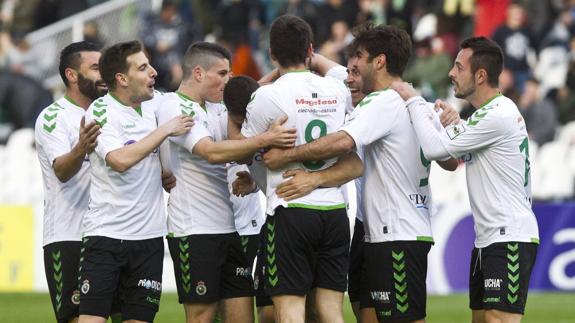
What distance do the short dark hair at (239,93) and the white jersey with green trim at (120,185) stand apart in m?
0.67

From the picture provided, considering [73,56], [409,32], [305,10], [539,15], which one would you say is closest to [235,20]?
[305,10]

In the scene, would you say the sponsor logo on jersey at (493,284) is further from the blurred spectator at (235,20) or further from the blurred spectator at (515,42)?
the blurred spectator at (235,20)

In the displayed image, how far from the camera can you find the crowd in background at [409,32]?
22.0 metres

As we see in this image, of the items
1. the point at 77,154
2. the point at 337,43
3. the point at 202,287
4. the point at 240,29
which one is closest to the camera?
the point at 77,154

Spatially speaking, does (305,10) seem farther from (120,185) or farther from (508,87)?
(120,185)

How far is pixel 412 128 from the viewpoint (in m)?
10.1

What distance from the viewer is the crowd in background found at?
22.0 m

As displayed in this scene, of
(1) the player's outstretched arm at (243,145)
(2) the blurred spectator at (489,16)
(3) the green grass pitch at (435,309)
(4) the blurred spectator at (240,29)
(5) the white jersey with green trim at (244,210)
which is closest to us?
(1) the player's outstretched arm at (243,145)

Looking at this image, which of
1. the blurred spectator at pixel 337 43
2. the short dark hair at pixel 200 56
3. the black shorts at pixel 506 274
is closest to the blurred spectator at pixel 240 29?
the blurred spectator at pixel 337 43

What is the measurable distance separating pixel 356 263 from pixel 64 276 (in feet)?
8.01

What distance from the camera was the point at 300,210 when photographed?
9766 mm

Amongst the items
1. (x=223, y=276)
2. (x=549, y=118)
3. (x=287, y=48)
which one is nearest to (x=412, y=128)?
(x=287, y=48)

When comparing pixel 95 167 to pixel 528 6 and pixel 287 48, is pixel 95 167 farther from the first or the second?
pixel 528 6

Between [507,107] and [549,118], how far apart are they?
11.1 meters
